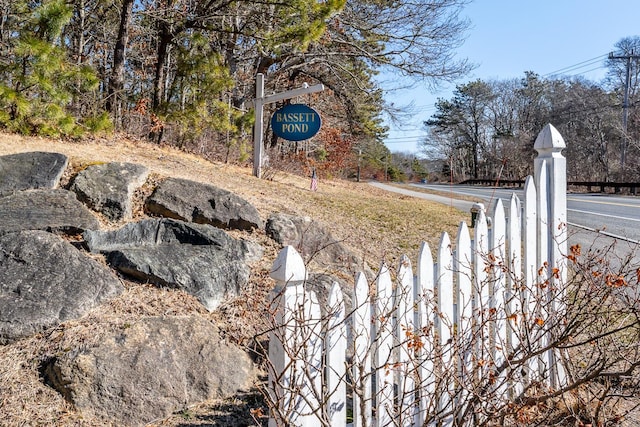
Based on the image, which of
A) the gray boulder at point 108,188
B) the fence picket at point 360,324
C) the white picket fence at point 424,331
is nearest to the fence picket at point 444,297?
the white picket fence at point 424,331

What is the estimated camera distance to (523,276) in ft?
8.02

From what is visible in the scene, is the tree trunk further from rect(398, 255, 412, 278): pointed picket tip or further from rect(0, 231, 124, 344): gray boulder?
rect(398, 255, 412, 278): pointed picket tip

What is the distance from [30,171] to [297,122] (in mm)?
6084

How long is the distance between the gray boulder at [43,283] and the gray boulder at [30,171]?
1.15m

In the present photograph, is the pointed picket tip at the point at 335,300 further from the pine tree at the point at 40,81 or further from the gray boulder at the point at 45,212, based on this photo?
the pine tree at the point at 40,81

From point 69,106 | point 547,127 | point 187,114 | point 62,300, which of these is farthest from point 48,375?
point 187,114

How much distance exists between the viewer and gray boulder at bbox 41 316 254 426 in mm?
2336

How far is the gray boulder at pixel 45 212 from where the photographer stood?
11.3 ft

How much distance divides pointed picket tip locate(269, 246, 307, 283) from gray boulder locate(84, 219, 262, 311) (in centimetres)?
175

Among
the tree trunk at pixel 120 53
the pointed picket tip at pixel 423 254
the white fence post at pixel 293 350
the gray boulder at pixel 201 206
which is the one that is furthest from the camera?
the tree trunk at pixel 120 53

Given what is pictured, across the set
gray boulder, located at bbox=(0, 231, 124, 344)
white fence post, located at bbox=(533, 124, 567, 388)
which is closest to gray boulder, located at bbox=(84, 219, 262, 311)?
gray boulder, located at bbox=(0, 231, 124, 344)

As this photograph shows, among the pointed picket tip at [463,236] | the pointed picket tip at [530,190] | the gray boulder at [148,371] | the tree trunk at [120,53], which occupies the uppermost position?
the tree trunk at [120,53]

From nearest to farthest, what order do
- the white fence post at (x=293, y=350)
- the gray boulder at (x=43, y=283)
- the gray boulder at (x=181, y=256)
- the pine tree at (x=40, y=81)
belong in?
the white fence post at (x=293, y=350), the gray boulder at (x=43, y=283), the gray boulder at (x=181, y=256), the pine tree at (x=40, y=81)

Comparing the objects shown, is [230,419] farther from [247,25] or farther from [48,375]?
[247,25]
